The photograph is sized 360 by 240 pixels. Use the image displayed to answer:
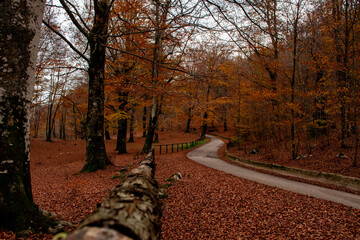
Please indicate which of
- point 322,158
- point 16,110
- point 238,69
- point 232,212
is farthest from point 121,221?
point 238,69

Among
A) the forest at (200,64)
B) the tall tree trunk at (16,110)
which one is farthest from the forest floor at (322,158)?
the tall tree trunk at (16,110)

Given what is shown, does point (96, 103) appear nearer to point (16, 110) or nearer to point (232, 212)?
point (16, 110)

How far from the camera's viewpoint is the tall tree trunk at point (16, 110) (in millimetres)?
2207

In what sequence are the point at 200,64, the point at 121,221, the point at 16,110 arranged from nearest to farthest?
the point at 121,221
the point at 16,110
the point at 200,64

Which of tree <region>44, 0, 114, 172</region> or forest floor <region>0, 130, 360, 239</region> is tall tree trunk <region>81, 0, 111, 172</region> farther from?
forest floor <region>0, 130, 360, 239</region>

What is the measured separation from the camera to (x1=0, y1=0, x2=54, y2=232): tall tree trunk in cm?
221

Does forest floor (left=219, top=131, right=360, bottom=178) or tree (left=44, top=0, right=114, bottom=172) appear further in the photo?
forest floor (left=219, top=131, right=360, bottom=178)

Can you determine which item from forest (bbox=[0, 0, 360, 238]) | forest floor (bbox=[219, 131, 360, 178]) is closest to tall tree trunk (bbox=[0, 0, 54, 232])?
forest (bbox=[0, 0, 360, 238])

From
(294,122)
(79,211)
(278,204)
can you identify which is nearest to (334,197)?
(278,204)

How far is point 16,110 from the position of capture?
2.31 m

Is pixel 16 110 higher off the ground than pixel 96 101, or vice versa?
pixel 96 101

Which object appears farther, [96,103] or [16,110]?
[96,103]

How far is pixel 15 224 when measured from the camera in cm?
218

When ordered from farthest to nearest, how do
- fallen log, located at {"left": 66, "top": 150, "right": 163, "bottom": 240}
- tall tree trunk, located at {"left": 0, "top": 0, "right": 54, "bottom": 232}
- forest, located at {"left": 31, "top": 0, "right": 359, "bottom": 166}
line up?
forest, located at {"left": 31, "top": 0, "right": 359, "bottom": 166}
tall tree trunk, located at {"left": 0, "top": 0, "right": 54, "bottom": 232}
fallen log, located at {"left": 66, "top": 150, "right": 163, "bottom": 240}
